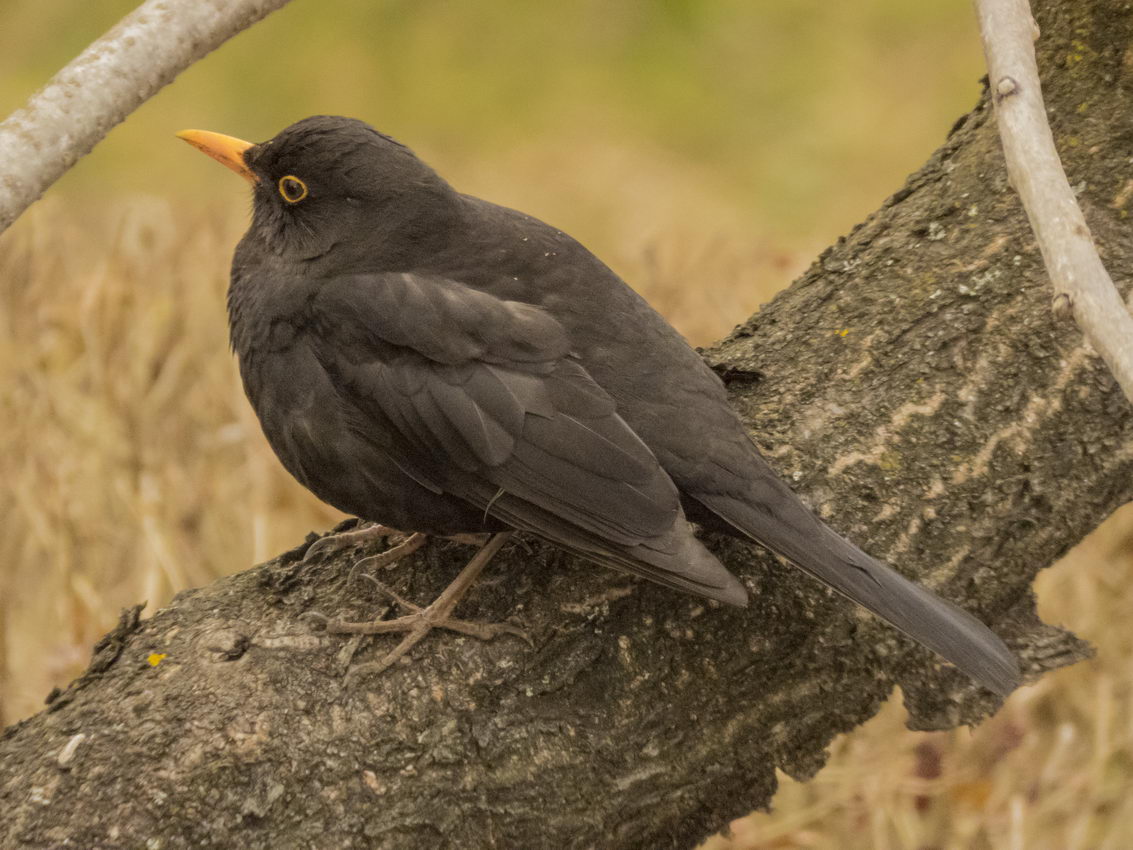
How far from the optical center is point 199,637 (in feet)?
7.97

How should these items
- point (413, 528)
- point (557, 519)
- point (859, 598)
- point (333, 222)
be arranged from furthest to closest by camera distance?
point (333, 222) < point (413, 528) < point (557, 519) < point (859, 598)

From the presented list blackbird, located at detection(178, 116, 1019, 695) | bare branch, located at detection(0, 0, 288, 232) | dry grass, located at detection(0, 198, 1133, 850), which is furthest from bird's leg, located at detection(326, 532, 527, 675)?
dry grass, located at detection(0, 198, 1133, 850)

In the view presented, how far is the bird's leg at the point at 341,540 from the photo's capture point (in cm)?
270

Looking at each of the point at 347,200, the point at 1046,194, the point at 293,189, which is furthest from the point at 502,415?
the point at 1046,194

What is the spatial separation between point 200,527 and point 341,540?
160 cm

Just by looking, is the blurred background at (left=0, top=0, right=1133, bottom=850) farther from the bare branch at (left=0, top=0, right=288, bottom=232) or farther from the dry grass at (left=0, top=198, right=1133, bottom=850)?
the bare branch at (left=0, top=0, right=288, bottom=232)

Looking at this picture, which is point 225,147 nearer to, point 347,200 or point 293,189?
point 293,189

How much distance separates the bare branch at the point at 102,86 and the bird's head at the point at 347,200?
0.69 metres

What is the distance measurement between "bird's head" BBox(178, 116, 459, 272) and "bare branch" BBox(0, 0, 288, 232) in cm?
69

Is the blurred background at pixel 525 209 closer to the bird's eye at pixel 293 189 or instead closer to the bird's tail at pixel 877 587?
the bird's eye at pixel 293 189

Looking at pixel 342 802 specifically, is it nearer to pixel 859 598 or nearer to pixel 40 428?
pixel 859 598

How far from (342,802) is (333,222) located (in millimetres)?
1309

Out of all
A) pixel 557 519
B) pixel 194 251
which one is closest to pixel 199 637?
pixel 557 519

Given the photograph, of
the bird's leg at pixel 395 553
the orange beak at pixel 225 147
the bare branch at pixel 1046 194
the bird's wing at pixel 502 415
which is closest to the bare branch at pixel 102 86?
the bird's wing at pixel 502 415
